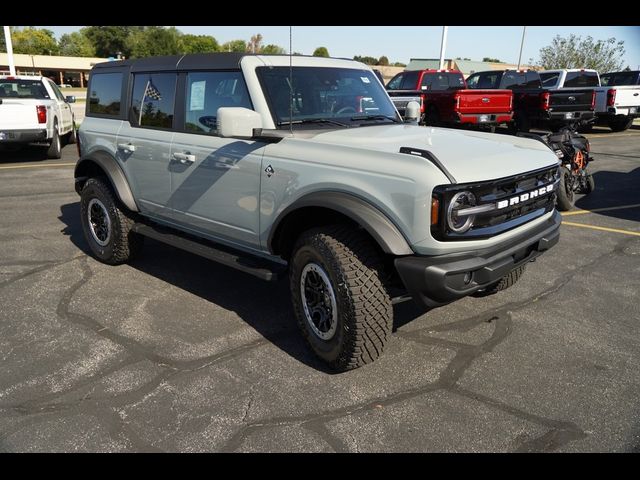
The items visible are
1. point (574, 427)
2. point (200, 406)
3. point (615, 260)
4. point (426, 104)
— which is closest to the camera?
point (574, 427)

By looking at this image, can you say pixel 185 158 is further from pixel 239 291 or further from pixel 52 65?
pixel 52 65

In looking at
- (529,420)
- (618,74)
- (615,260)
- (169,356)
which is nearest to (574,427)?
(529,420)

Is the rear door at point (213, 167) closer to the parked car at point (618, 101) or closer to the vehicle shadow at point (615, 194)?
the vehicle shadow at point (615, 194)

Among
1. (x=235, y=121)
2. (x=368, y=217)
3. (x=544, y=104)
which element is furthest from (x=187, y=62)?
(x=544, y=104)

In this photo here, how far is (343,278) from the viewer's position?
122 inches

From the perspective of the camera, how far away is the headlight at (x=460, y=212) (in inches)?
113

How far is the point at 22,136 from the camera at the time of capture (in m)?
11.2

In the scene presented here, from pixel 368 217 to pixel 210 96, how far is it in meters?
1.90

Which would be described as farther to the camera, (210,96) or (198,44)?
(198,44)

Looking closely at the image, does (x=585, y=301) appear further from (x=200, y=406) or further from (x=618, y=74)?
(x=618, y=74)

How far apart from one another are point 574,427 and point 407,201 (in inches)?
59.0

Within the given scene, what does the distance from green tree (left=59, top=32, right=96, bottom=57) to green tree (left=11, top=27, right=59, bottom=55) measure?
1494 millimetres

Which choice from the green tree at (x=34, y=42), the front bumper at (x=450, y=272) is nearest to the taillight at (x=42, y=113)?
the front bumper at (x=450, y=272)

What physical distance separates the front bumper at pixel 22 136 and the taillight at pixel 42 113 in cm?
22
